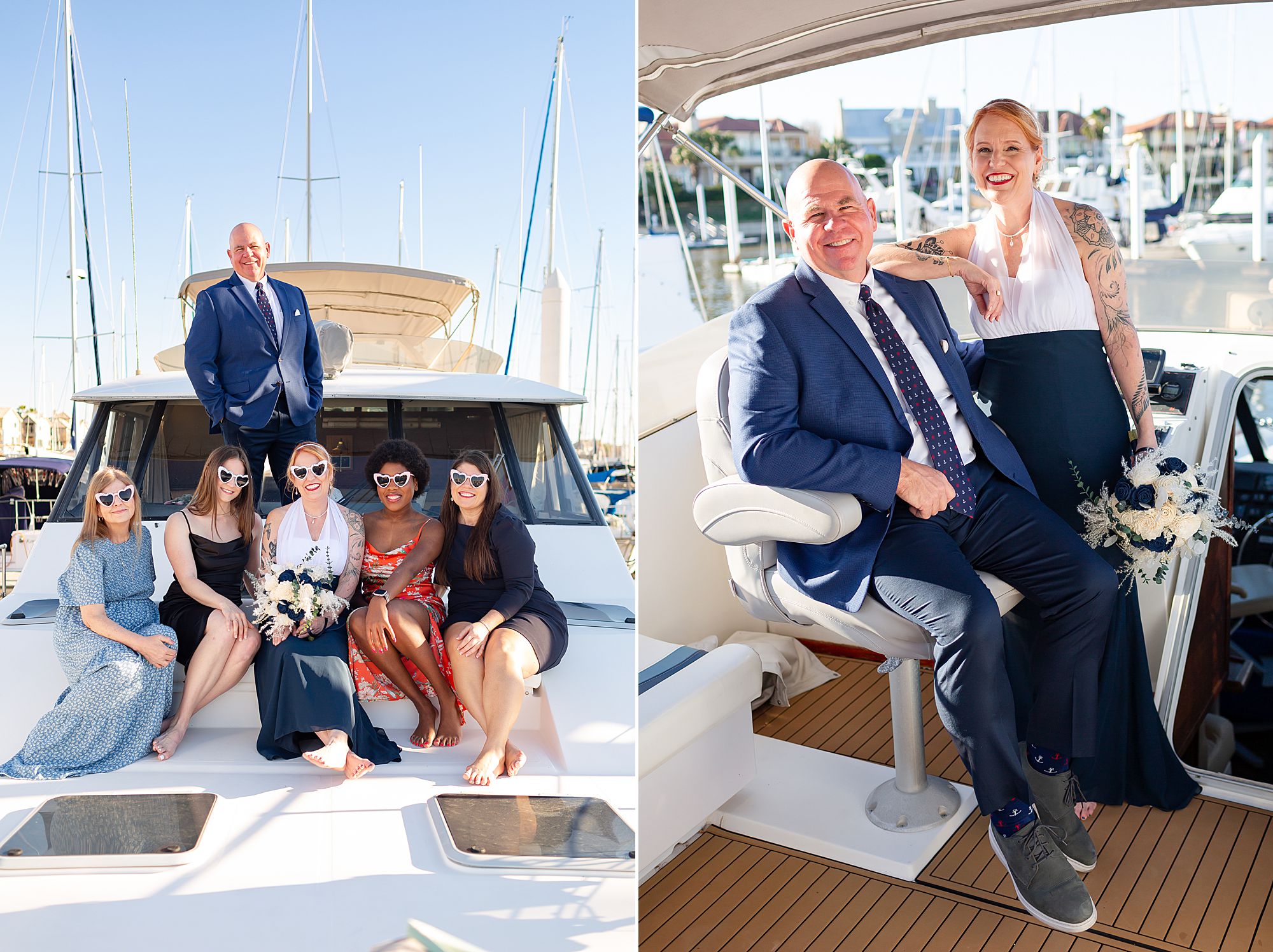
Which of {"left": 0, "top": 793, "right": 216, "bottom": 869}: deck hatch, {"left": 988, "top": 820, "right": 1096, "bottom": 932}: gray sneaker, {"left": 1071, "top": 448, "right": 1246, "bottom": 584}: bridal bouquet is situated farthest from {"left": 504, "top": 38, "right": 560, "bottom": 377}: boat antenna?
{"left": 988, "top": 820, "right": 1096, "bottom": 932}: gray sneaker

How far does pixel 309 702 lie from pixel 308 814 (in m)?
0.30

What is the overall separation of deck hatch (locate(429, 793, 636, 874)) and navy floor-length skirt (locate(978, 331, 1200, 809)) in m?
0.93

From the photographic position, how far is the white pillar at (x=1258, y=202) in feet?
10.6

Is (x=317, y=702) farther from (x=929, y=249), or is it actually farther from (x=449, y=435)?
(x=929, y=249)

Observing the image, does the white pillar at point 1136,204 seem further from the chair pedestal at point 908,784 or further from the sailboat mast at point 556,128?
the sailboat mast at point 556,128

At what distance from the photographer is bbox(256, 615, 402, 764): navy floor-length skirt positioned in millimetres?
2213

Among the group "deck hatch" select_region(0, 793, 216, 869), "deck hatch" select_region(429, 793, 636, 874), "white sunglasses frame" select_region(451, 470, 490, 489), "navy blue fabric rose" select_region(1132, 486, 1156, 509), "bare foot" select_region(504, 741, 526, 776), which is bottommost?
"deck hatch" select_region(429, 793, 636, 874)

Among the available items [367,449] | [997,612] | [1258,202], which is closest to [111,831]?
[367,449]

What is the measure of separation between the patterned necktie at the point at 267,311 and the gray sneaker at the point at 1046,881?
8.43 feet

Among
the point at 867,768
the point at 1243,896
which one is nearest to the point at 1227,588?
the point at 1243,896

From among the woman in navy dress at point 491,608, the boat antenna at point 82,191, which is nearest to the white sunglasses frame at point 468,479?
the woman in navy dress at point 491,608

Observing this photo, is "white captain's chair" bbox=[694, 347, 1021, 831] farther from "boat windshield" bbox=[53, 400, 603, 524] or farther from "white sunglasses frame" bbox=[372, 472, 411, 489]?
"boat windshield" bbox=[53, 400, 603, 524]

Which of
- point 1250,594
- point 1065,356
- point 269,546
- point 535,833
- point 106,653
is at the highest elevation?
point 1065,356

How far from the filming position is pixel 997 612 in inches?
60.1
